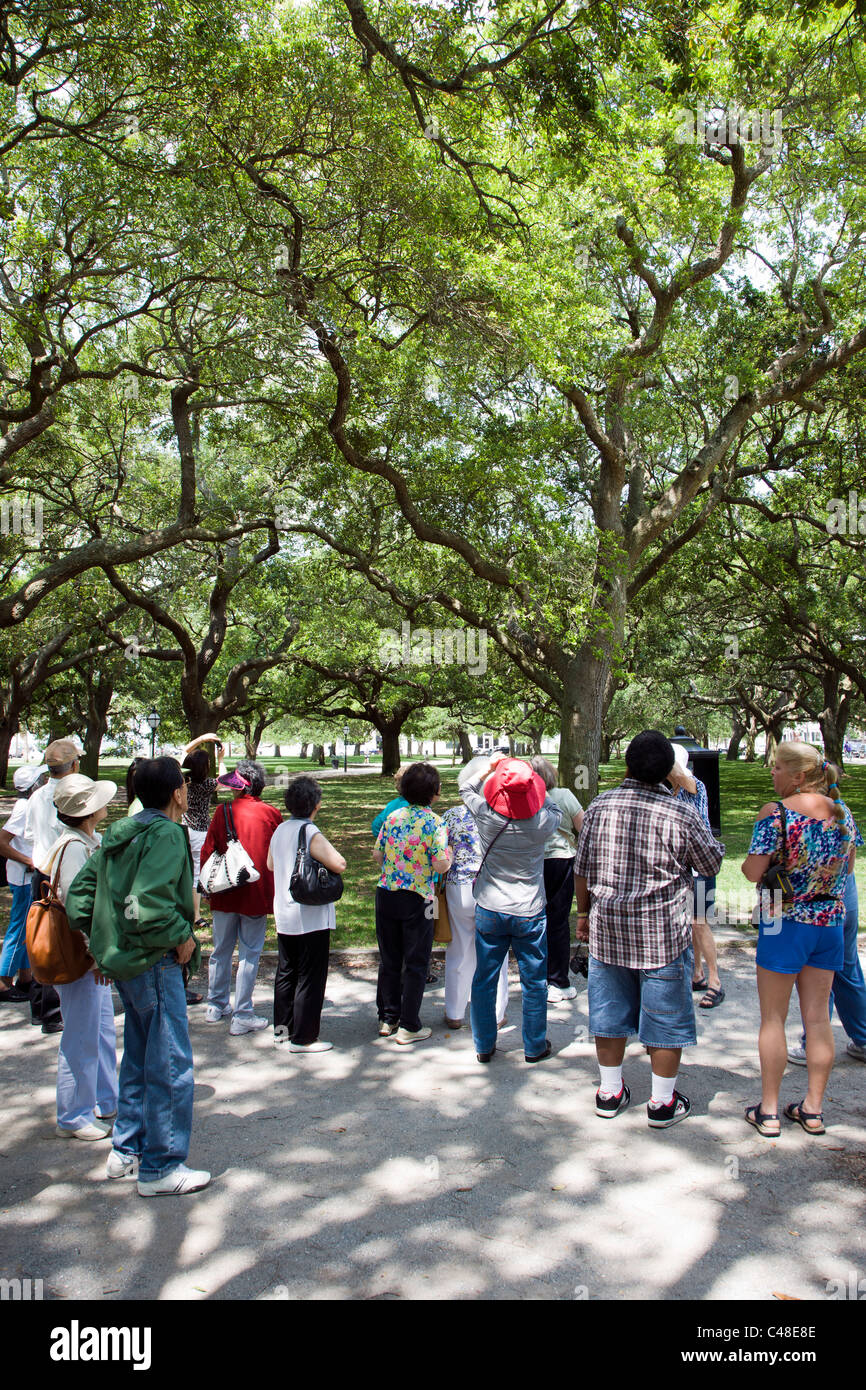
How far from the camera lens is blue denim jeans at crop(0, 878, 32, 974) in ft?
20.6

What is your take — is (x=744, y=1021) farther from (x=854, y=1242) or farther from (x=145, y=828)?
(x=145, y=828)

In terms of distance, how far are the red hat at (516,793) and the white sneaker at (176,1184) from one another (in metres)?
2.43

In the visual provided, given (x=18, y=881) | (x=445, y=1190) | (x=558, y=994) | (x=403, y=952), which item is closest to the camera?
(x=445, y=1190)

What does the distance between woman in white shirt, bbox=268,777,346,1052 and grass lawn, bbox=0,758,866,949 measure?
8.99 ft

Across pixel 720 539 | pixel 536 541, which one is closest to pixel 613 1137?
pixel 536 541

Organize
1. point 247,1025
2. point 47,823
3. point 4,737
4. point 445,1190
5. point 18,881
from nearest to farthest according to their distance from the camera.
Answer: point 445,1190
point 47,823
point 247,1025
point 18,881
point 4,737

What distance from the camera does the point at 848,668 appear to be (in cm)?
2352

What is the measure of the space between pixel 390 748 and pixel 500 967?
32.0m

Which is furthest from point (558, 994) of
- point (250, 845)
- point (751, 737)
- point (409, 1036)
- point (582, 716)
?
point (751, 737)

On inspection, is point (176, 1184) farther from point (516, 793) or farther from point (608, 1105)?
point (516, 793)

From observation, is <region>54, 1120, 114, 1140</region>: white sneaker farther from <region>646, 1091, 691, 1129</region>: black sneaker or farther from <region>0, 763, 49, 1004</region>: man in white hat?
<region>646, 1091, 691, 1129</region>: black sneaker

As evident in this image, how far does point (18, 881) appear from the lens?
6129mm

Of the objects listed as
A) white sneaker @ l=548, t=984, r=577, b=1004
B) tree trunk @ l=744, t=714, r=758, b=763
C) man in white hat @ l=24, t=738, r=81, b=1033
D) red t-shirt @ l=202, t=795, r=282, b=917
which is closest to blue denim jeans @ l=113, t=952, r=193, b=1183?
man in white hat @ l=24, t=738, r=81, b=1033

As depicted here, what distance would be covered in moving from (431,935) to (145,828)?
2.42 m
